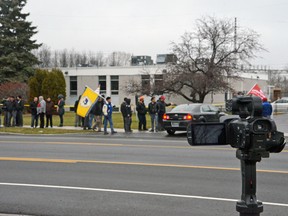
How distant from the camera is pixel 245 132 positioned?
3633 millimetres

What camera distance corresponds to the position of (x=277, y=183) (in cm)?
912

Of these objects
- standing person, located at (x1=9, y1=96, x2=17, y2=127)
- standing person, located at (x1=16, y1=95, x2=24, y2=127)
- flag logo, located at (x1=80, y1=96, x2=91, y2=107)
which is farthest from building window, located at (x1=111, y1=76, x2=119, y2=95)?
flag logo, located at (x1=80, y1=96, x2=91, y2=107)

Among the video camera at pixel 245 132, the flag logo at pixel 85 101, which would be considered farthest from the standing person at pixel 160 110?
the video camera at pixel 245 132

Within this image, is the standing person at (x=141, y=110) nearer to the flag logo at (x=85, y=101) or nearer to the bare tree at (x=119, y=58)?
the flag logo at (x=85, y=101)

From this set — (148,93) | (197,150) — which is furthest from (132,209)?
(148,93)

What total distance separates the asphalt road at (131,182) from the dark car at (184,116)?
6.20 meters

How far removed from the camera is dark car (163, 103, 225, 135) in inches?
822

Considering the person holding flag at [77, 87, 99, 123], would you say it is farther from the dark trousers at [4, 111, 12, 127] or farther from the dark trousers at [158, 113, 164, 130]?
the dark trousers at [4, 111, 12, 127]

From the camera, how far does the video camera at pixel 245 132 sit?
3.64 m

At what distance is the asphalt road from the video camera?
3.28 m

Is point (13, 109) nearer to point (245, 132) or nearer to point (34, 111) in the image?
point (34, 111)

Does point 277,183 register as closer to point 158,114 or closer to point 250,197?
point 250,197

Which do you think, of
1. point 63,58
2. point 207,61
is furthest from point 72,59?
point 207,61

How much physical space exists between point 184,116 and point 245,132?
17320 millimetres
